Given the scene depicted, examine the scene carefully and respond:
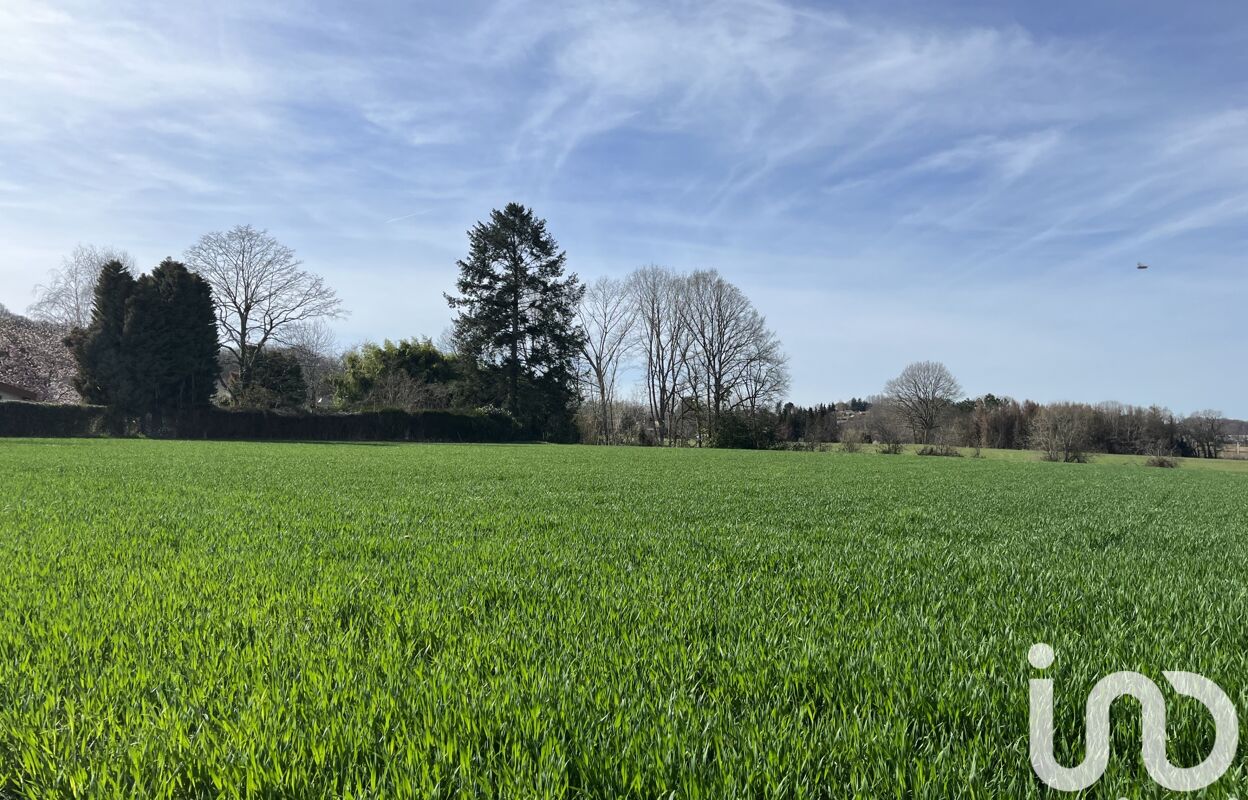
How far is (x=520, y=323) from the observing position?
146 ft

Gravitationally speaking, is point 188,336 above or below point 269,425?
above

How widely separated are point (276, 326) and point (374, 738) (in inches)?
1705

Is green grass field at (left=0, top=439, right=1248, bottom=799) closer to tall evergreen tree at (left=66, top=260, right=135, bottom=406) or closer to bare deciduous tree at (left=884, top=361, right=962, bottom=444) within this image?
tall evergreen tree at (left=66, top=260, right=135, bottom=406)

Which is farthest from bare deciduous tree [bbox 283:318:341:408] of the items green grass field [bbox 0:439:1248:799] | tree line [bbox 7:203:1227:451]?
green grass field [bbox 0:439:1248:799]

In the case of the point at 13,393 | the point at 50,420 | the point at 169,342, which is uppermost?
the point at 169,342

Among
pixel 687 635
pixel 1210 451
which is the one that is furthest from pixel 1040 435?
pixel 687 635

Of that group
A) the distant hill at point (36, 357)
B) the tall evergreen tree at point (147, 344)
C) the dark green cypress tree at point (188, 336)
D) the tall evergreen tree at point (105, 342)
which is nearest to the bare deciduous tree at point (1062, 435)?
the dark green cypress tree at point (188, 336)

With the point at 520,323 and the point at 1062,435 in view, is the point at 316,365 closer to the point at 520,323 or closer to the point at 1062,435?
the point at 520,323

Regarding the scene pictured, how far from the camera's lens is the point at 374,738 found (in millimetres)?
1876

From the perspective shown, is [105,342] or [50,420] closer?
[50,420]

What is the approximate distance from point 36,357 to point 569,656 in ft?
188

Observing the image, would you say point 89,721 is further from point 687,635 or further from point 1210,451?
point 1210,451

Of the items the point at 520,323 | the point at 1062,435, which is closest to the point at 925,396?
the point at 1062,435

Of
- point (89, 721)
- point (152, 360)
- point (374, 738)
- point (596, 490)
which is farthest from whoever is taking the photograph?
point (152, 360)
